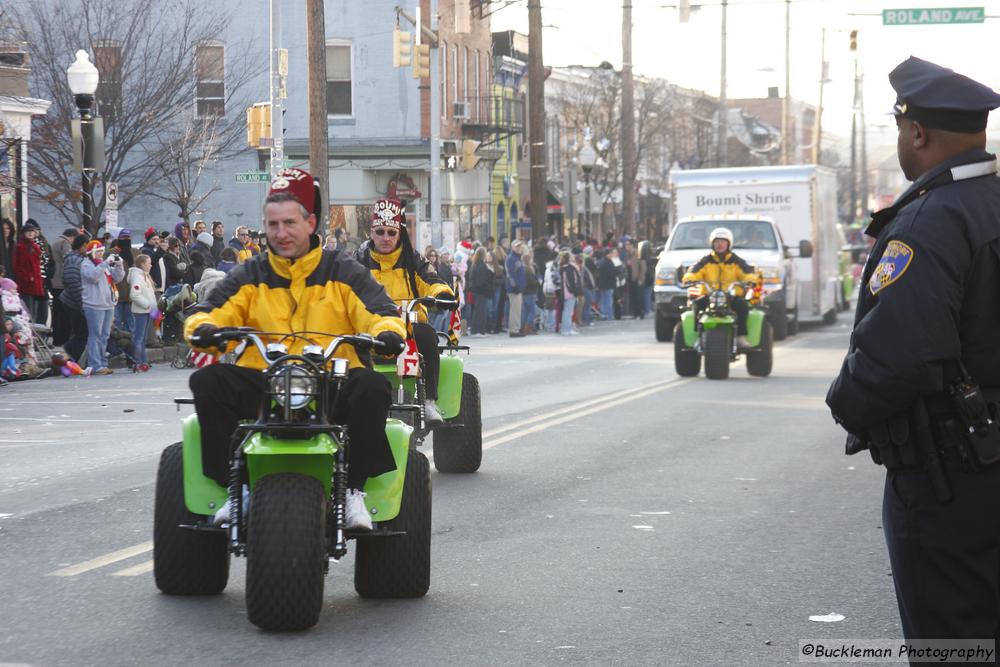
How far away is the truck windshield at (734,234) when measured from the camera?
29109 mm

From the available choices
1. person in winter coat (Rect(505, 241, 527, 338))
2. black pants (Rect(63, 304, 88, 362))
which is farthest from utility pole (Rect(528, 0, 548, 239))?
black pants (Rect(63, 304, 88, 362))

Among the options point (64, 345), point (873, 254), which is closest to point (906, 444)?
point (873, 254)

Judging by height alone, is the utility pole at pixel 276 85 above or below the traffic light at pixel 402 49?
below

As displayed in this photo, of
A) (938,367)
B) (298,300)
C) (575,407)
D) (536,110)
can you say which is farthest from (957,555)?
(536,110)

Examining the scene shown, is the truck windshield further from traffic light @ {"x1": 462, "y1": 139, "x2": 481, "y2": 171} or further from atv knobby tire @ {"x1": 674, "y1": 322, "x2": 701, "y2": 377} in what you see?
traffic light @ {"x1": 462, "y1": 139, "x2": 481, "y2": 171}

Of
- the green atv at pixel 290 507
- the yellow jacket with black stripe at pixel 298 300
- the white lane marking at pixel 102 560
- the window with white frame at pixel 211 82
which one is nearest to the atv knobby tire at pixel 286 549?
the green atv at pixel 290 507

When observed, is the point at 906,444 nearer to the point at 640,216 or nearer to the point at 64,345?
the point at 64,345

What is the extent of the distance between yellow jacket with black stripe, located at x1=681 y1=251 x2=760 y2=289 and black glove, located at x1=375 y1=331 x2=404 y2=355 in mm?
14077

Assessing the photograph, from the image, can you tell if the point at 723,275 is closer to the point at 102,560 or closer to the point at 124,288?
the point at 124,288

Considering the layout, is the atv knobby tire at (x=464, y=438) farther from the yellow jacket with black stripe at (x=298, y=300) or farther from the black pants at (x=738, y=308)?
the black pants at (x=738, y=308)

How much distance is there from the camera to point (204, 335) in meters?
7.15

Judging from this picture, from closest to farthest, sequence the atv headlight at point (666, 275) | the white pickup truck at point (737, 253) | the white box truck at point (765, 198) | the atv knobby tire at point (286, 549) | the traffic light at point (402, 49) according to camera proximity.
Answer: the atv knobby tire at point (286, 549) → the white pickup truck at point (737, 253) → the atv headlight at point (666, 275) → the white box truck at point (765, 198) → the traffic light at point (402, 49)

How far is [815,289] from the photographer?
33.1 m

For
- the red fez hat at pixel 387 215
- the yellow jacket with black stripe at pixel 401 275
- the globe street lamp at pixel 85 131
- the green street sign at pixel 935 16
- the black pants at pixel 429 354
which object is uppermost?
the green street sign at pixel 935 16
